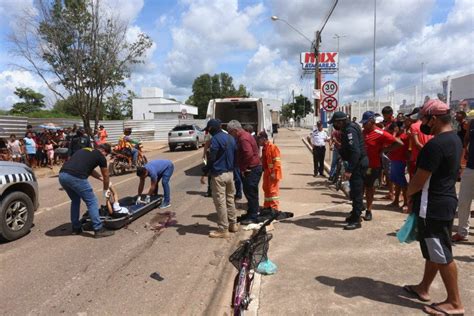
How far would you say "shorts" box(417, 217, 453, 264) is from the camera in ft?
11.6

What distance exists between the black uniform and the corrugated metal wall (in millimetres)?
16382

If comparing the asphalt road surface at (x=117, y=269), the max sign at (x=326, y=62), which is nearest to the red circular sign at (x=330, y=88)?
the asphalt road surface at (x=117, y=269)

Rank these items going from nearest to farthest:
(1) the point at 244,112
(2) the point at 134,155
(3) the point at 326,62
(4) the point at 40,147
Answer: (2) the point at 134,155, (1) the point at 244,112, (4) the point at 40,147, (3) the point at 326,62

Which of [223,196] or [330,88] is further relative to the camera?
[330,88]

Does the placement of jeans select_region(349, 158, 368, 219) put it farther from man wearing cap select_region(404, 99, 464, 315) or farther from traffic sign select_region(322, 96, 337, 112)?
traffic sign select_region(322, 96, 337, 112)

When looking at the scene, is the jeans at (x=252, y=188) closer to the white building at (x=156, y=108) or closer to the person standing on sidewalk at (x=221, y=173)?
the person standing on sidewalk at (x=221, y=173)

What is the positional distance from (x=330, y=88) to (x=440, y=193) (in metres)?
10.4

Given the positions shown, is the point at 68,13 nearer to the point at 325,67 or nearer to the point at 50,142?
the point at 50,142

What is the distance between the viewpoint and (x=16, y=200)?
21.3 ft

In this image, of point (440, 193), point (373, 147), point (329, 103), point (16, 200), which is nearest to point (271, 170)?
point (373, 147)

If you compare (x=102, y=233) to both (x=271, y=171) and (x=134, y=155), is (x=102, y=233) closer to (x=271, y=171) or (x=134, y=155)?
(x=271, y=171)

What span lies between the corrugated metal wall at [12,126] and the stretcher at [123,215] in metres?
12.5

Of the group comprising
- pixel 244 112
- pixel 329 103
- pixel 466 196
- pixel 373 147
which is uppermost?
pixel 329 103

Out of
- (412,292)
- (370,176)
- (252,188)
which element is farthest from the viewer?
(252,188)
